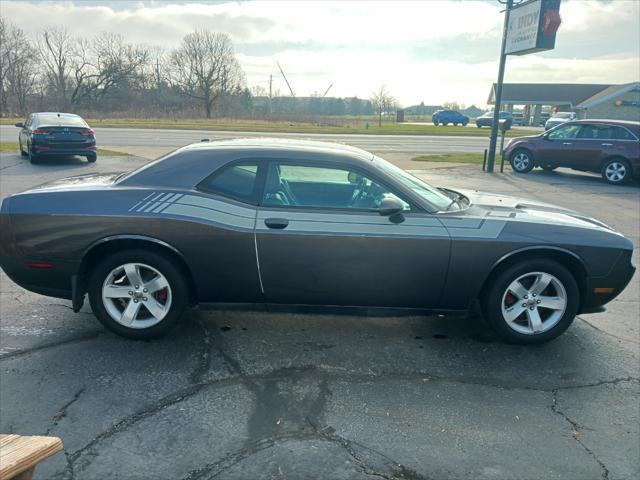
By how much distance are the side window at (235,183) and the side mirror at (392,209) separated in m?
0.98

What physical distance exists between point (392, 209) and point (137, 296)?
2073mm

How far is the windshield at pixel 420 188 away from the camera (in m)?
3.82

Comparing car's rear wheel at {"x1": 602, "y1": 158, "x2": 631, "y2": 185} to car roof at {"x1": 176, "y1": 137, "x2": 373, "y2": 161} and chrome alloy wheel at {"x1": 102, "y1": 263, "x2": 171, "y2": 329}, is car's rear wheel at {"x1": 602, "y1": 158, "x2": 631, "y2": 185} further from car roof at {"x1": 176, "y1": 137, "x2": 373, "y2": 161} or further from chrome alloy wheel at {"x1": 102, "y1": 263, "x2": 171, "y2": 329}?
chrome alloy wheel at {"x1": 102, "y1": 263, "x2": 171, "y2": 329}

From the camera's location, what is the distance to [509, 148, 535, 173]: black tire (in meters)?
14.8

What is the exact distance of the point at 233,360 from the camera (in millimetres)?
3455

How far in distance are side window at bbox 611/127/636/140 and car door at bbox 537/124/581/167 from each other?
0.91 meters

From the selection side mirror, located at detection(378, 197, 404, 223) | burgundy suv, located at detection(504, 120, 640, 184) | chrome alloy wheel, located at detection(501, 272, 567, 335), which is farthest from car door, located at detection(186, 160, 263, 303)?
burgundy suv, located at detection(504, 120, 640, 184)

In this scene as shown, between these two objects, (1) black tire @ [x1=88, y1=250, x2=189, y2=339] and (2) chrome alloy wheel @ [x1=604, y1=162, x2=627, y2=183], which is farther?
(2) chrome alloy wheel @ [x1=604, y1=162, x2=627, y2=183]

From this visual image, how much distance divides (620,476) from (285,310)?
91.5 inches

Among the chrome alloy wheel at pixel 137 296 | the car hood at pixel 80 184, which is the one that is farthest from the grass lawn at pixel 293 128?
the chrome alloy wheel at pixel 137 296

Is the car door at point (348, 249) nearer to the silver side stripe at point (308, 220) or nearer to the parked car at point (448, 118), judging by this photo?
the silver side stripe at point (308, 220)

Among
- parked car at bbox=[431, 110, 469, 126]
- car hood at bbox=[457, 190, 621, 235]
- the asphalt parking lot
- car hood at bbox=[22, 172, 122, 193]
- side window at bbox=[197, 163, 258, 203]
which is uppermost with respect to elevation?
parked car at bbox=[431, 110, 469, 126]

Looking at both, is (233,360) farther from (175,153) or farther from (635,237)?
(635,237)

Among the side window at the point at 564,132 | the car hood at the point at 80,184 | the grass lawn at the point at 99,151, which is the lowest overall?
the grass lawn at the point at 99,151
